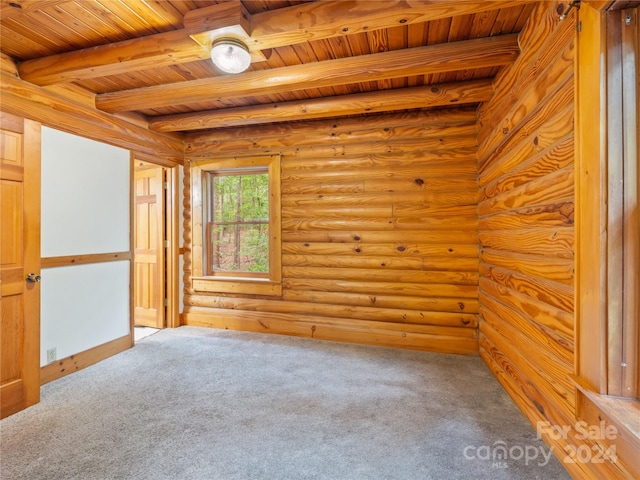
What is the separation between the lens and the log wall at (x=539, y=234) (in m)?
1.47

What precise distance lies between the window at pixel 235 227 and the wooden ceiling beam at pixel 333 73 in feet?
3.86

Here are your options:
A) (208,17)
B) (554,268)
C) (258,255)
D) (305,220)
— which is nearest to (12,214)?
(208,17)

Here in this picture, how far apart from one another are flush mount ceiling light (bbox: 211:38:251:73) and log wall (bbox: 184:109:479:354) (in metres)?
1.66

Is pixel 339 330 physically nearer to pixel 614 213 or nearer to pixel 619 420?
pixel 619 420

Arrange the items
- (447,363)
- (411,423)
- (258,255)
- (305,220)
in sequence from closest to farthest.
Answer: (411,423)
(447,363)
(305,220)
(258,255)

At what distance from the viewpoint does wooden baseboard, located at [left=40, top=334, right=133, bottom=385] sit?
2.53 metres

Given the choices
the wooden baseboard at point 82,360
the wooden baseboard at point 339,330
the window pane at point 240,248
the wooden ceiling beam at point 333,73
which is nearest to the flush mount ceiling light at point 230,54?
the wooden ceiling beam at point 333,73

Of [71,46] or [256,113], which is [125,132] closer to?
[71,46]

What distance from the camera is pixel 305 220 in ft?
11.9

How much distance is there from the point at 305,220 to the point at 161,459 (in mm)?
2565

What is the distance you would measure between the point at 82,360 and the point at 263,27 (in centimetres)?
327

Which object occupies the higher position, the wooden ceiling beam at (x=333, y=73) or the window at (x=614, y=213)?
the wooden ceiling beam at (x=333, y=73)

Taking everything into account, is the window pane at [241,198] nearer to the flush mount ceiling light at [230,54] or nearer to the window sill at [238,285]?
the window sill at [238,285]

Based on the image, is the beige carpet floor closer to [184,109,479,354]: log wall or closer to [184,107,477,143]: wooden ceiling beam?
[184,109,479,354]: log wall
